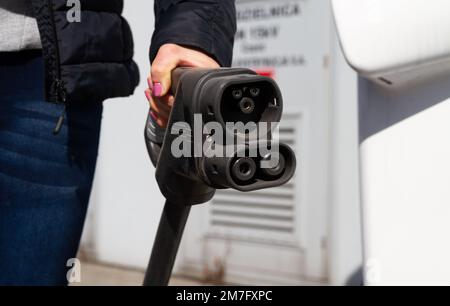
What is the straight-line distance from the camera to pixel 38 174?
1.47 meters

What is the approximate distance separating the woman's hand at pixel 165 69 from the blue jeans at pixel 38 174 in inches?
9.7

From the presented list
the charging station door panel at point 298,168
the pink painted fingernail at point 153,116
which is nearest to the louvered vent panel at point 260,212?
the charging station door panel at point 298,168

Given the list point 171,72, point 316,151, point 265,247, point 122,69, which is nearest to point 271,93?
point 171,72

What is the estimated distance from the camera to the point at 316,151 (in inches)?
149

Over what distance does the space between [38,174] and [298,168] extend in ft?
8.23

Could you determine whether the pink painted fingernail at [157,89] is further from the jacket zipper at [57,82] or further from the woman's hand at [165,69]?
the jacket zipper at [57,82]

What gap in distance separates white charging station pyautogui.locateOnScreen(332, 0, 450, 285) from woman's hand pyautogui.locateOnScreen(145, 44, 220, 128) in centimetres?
33

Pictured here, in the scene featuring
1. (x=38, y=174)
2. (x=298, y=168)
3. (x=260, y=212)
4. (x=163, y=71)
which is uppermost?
(x=163, y=71)

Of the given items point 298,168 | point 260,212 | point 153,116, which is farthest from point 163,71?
point 260,212

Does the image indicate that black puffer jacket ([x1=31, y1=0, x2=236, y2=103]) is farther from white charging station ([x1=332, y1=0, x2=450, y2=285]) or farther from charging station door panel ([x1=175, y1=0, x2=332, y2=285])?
A: charging station door panel ([x1=175, y1=0, x2=332, y2=285])

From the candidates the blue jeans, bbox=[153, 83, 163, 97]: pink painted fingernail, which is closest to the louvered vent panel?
the blue jeans

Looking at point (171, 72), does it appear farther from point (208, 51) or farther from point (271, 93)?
point (271, 93)

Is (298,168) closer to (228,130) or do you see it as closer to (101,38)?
(101,38)

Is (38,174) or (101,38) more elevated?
(101,38)
